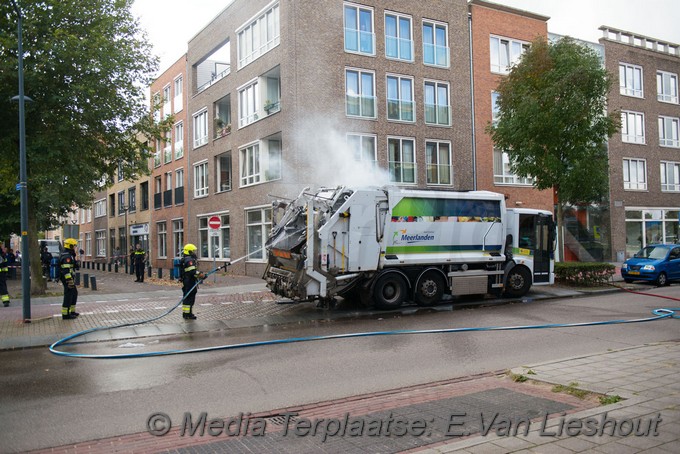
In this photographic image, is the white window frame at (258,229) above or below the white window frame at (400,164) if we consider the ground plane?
below

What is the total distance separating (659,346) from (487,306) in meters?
6.04

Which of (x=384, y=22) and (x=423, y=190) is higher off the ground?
(x=384, y=22)

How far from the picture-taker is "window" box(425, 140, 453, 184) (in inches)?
1034

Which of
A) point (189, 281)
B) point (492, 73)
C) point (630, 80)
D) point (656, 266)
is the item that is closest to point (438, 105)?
point (492, 73)

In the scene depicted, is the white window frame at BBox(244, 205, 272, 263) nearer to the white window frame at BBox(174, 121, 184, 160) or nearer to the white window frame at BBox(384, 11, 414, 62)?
the white window frame at BBox(384, 11, 414, 62)

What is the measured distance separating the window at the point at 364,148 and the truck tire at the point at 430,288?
11303mm

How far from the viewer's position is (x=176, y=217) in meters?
35.4

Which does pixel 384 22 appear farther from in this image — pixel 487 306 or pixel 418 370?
pixel 418 370

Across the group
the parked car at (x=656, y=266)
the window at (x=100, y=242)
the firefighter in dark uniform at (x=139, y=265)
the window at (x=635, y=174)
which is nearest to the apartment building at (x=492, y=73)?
the window at (x=635, y=174)

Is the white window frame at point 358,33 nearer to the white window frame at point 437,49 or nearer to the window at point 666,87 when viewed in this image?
the white window frame at point 437,49

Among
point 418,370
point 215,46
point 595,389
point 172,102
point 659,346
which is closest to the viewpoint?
point 595,389

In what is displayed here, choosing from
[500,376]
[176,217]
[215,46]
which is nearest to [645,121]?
[215,46]

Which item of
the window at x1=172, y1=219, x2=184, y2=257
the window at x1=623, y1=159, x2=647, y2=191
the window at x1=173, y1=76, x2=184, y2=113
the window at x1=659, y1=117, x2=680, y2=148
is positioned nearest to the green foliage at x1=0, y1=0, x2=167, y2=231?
the window at x1=172, y1=219, x2=184, y2=257

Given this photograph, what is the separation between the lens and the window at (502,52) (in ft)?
94.0
